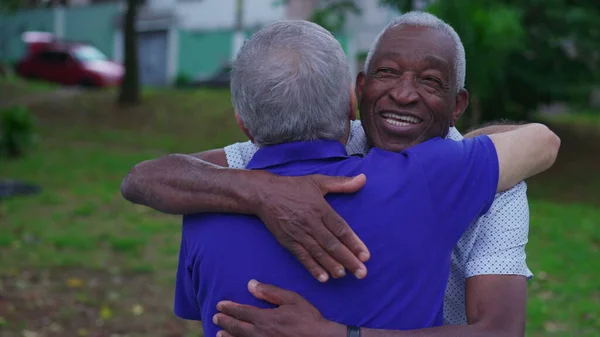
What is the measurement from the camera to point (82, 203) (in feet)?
35.8

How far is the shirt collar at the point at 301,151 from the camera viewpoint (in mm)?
2141

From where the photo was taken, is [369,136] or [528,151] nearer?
[528,151]

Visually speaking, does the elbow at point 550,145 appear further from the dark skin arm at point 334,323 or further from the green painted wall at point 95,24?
the green painted wall at point 95,24

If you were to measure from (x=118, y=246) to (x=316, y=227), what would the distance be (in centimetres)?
704

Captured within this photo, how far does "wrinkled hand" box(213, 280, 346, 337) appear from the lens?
6.87 feet

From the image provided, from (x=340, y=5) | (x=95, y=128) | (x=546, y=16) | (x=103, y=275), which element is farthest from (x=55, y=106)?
(x=103, y=275)

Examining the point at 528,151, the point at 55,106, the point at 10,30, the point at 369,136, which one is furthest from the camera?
the point at 10,30

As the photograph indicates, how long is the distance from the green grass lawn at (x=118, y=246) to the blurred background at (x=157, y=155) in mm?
20

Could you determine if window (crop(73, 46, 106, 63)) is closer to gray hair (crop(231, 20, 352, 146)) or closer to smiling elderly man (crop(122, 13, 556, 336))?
smiling elderly man (crop(122, 13, 556, 336))

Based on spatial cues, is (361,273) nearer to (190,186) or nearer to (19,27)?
(190,186)

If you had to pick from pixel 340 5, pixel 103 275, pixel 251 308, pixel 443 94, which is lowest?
pixel 103 275

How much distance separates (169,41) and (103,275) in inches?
1073

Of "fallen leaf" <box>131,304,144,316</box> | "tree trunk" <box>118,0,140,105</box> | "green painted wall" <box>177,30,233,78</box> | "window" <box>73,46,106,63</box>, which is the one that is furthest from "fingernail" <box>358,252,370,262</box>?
"green painted wall" <box>177,30,233,78</box>

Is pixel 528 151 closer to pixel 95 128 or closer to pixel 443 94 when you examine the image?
pixel 443 94
